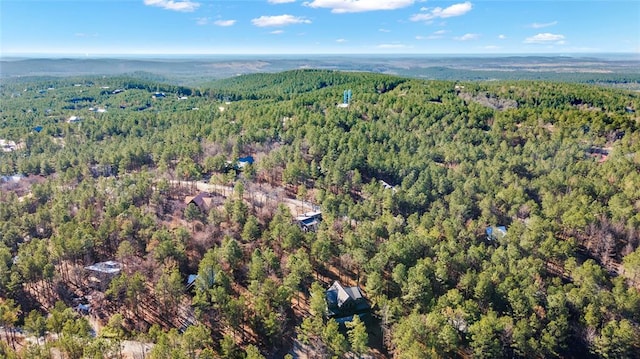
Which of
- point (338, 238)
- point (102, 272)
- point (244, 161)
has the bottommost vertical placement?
point (102, 272)

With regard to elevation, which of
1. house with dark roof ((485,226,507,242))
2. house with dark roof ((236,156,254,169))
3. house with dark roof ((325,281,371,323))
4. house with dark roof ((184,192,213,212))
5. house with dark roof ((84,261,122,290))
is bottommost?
house with dark roof ((325,281,371,323))

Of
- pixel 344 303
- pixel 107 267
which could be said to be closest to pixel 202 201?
pixel 107 267

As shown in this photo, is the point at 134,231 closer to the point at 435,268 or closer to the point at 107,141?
the point at 435,268

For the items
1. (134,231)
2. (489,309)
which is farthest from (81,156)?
(489,309)

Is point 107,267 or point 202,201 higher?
point 202,201

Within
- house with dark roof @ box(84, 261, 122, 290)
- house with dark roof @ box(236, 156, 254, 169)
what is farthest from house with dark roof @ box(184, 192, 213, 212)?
house with dark roof @ box(84, 261, 122, 290)

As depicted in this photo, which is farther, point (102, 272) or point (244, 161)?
point (244, 161)

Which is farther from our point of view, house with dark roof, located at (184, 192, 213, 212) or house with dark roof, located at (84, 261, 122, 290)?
house with dark roof, located at (184, 192, 213, 212)

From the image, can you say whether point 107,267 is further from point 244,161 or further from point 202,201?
point 244,161

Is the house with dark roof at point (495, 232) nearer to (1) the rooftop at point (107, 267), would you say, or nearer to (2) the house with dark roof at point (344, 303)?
(2) the house with dark roof at point (344, 303)

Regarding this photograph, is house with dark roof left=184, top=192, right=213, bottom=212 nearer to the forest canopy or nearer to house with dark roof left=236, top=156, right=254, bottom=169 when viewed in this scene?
the forest canopy
